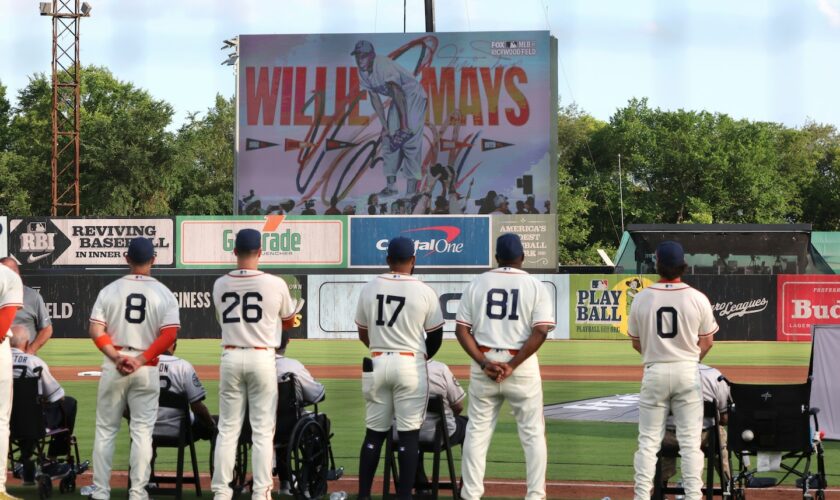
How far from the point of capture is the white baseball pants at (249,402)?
6719 millimetres

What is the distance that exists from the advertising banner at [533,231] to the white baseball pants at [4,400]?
20065 mm

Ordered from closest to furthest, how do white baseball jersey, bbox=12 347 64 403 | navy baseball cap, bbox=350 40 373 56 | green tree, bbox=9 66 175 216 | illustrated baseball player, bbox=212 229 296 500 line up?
illustrated baseball player, bbox=212 229 296 500
white baseball jersey, bbox=12 347 64 403
navy baseball cap, bbox=350 40 373 56
green tree, bbox=9 66 175 216

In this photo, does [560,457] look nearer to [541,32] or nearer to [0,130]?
[541,32]

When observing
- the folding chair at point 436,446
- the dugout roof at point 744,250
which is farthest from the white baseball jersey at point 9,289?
the dugout roof at point 744,250

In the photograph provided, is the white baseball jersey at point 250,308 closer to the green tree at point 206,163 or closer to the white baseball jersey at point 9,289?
the white baseball jersey at point 9,289

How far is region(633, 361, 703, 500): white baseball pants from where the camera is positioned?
6598mm

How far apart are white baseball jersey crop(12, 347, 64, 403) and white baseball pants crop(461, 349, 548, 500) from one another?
9.91ft

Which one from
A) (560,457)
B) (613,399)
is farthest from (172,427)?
(613,399)

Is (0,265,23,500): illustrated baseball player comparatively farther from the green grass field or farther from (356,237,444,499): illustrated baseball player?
(356,237,444,499): illustrated baseball player

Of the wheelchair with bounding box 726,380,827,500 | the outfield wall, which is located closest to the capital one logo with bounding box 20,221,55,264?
the outfield wall

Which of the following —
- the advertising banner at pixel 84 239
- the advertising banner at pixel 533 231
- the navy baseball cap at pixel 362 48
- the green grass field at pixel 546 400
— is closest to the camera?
the green grass field at pixel 546 400

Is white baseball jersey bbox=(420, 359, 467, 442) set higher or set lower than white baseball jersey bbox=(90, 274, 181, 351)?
lower

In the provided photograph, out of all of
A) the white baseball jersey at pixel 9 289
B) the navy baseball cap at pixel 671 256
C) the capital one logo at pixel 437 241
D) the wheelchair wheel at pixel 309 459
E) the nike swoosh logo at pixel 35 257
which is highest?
the capital one logo at pixel 437 241

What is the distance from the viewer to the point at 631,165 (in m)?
66.2
